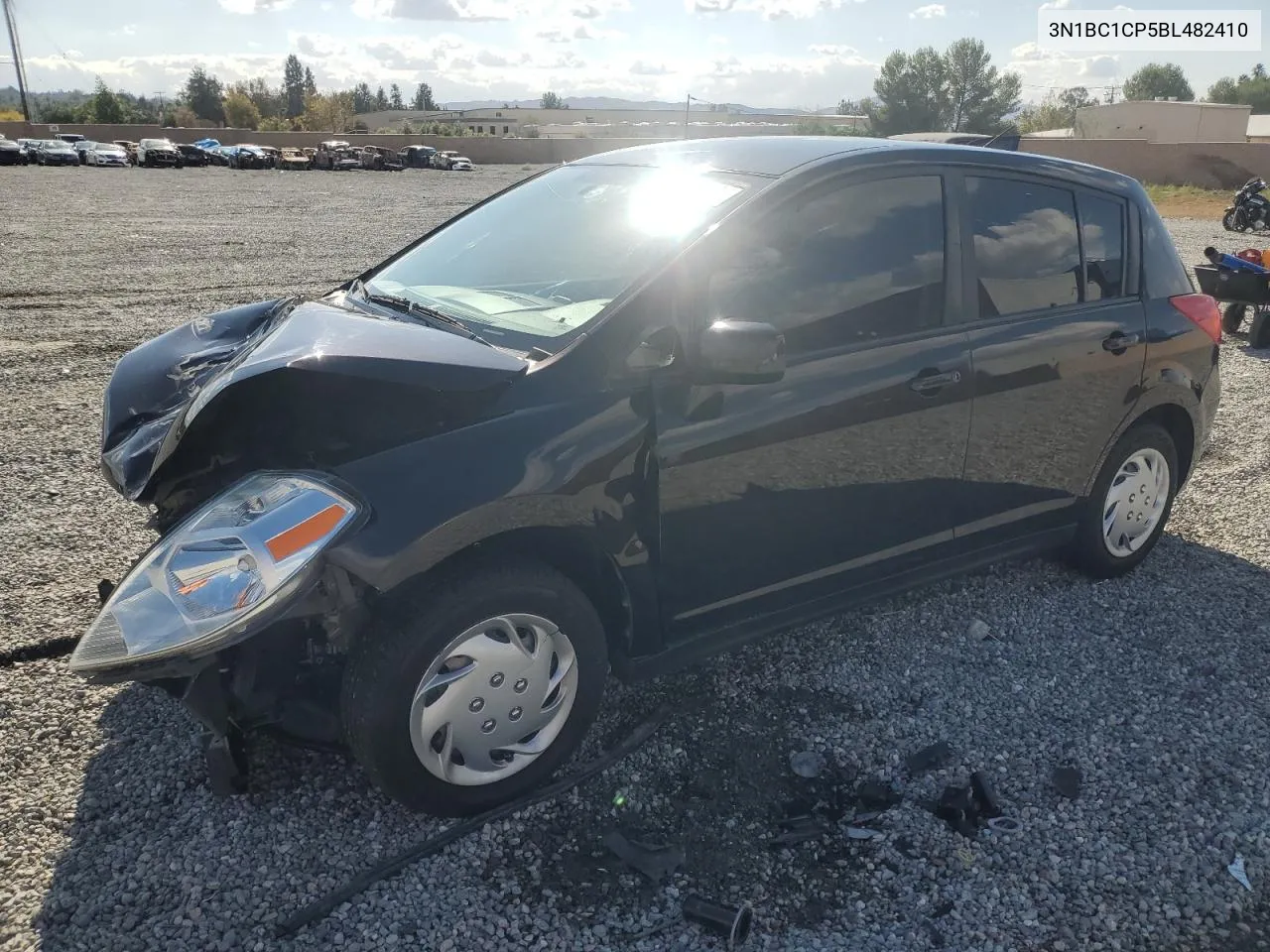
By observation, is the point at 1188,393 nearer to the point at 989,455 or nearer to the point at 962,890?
the point at 989,455

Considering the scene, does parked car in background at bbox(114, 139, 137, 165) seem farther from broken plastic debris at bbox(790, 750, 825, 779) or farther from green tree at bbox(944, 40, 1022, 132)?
green tree at bbox(944, 40, 1022, 132)

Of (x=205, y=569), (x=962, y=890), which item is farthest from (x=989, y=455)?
(x=205, y=569)

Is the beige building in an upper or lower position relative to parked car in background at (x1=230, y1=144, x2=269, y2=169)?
upper

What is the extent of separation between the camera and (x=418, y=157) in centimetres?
5559

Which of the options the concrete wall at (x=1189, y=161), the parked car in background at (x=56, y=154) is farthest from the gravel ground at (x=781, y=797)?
the parked car in background at (x=56, y=154)

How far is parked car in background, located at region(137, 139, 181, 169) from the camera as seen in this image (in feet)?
158

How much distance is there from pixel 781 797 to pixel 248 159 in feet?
180

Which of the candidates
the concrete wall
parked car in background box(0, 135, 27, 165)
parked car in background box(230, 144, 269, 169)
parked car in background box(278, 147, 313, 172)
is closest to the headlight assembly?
the concrete wall

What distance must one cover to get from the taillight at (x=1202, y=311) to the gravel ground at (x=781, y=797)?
118cm

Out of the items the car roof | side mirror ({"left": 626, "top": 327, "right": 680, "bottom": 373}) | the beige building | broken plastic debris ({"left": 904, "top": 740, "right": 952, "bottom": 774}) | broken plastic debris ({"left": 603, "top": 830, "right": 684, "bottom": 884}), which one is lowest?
broken plastic debris ({"left": 904, "top": 740, "right": 952, "bottom": 774})

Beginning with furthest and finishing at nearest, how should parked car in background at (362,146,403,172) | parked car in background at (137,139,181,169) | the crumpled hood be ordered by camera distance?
parked car in background at (362,146,403,172) < parked car in background at (137,139,181,169) < the crumpled hood

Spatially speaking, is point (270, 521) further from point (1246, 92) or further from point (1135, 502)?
point (1246, 92)

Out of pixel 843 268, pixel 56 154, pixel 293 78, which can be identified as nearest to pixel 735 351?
pixel 843 268

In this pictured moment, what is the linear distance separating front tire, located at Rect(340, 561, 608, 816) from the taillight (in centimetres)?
331
